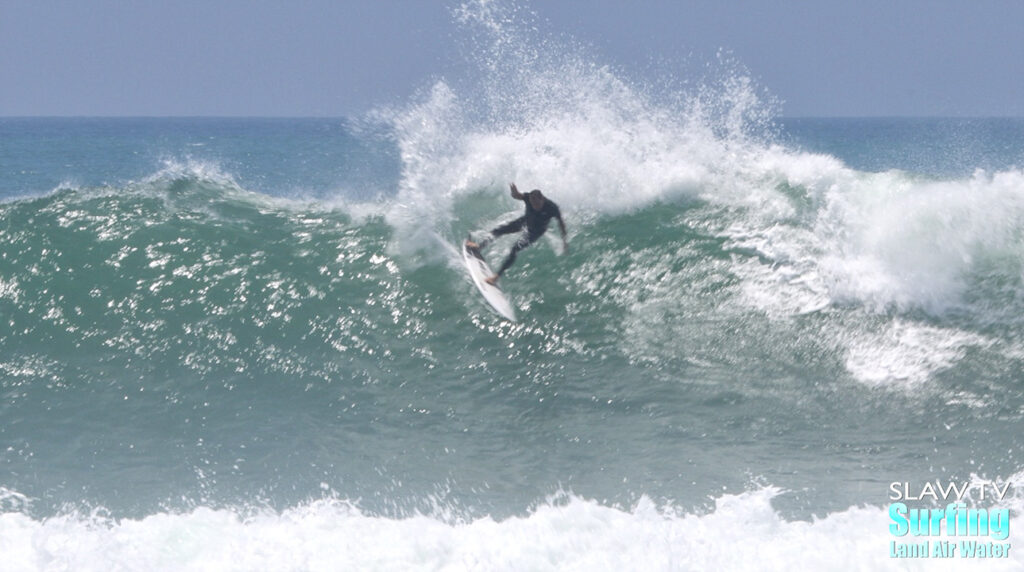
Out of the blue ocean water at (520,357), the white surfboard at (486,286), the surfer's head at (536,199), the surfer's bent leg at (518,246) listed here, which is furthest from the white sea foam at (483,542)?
the surfer's head at (536,199)

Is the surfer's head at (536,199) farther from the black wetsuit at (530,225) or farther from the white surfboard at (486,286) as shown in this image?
the white surfboard at (486,286)

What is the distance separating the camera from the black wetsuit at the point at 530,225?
9023mm

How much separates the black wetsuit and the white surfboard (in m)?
0.18

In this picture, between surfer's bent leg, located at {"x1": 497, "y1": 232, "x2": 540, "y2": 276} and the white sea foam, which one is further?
surfer's bent leg, located at {"x1": 497, "y1": 232, "x2": 540, "y2": 276}

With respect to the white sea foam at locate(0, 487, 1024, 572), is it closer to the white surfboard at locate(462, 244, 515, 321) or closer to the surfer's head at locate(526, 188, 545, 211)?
the white surfboard at locate(462, 244, 515, 321)

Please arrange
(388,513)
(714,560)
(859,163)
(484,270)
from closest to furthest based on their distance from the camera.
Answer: (714,560) → (388,513) → (484,270) → (859,163)

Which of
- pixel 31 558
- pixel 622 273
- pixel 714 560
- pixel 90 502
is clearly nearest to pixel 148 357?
pixel 90 502

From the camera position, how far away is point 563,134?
458 inches

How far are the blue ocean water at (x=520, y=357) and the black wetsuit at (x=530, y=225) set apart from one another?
1.18ft

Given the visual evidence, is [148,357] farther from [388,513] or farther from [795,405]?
[795,405]

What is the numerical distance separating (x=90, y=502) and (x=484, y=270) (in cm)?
418

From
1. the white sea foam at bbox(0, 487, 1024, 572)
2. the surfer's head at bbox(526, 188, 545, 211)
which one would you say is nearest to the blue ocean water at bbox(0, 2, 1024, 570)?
the white sea foam at bbox(0, 487, 1024, 572)

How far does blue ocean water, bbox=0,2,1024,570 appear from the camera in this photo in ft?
18.6

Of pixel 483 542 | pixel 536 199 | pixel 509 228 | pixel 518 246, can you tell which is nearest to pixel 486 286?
pixel 518 246
